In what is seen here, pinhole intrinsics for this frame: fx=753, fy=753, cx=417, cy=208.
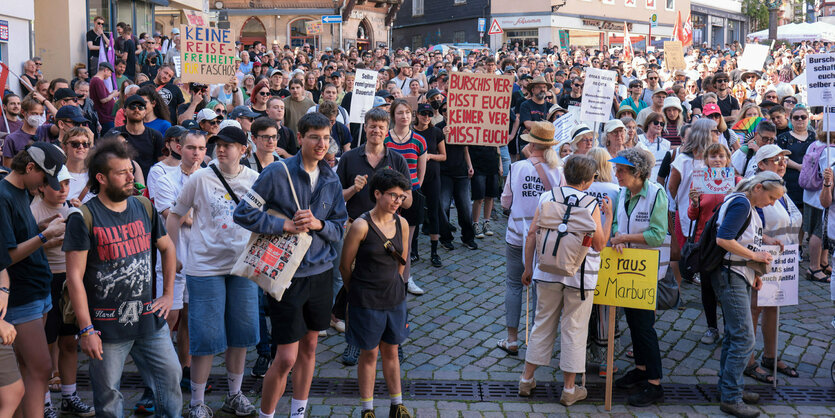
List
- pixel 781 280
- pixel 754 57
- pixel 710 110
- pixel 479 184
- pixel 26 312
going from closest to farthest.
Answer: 1. pixel 26 312
2. pixel 781 280
3. pixel 710 110
4. pixel 479 184
5. pixel 754 57

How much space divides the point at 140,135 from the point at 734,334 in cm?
542

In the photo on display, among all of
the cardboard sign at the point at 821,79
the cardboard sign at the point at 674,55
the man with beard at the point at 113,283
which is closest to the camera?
the man with beard at the point at 113,283

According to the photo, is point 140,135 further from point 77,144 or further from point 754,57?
point 754,57

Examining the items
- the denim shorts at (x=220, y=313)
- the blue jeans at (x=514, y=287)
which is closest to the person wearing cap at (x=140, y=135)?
the denim shorts at (x=220, y=313)

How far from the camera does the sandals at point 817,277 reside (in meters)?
8.86

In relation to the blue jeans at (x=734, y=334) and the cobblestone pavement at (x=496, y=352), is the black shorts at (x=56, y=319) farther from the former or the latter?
the blue jeans at (x=734, y=334)

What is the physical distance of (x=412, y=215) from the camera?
7.30m

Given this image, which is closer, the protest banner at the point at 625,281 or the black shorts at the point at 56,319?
the black shorts at the point at 56,319

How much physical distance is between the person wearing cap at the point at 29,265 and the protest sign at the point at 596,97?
21.0 ft

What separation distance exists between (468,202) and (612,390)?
4180 mm

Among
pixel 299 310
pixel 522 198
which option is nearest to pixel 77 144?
pixel 299 310

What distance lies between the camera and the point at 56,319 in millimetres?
5016

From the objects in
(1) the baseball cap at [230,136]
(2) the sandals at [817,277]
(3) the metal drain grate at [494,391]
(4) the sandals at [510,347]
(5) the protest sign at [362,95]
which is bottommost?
(3) the metal drain grate at [494,391]

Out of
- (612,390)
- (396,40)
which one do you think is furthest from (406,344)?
(396,40)
